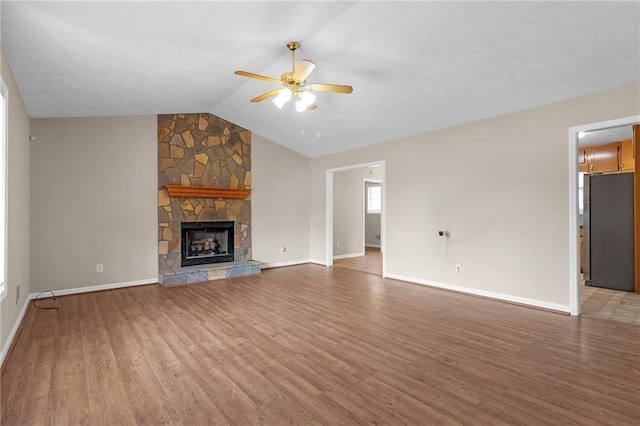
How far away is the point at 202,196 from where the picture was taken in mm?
5965

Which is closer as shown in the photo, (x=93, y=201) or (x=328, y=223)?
(x=93, y=201)

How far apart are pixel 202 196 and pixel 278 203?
66.2 inches

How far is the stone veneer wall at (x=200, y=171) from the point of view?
18.5 ft

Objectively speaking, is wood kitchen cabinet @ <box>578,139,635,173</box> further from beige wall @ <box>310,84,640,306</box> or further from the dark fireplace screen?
the dark fireplace screen

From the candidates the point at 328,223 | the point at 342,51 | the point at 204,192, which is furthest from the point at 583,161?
the point at 204,192

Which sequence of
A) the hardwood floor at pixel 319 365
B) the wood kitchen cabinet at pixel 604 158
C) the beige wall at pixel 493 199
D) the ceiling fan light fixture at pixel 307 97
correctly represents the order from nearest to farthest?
the hardwood floor at pixel 319 365
the ceiling fan light fixture at pixel 307 97
the beige wall at pixel 493 199
the wood kitchen cabinet at pixel 604 158

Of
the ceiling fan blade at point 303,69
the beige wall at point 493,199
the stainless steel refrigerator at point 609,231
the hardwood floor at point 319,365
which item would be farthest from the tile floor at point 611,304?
the ceiling fan blade at point 303,69

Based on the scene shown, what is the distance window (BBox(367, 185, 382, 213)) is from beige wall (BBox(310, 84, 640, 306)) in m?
4.82

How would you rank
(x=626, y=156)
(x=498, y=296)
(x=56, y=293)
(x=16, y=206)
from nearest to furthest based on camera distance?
(x=16, y=206)
(x=498, y=296)
(x=56, y=293)
(x=626, y=156)

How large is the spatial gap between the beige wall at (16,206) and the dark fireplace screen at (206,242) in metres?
2.19

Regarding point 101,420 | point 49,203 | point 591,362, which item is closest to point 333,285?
point 591,362

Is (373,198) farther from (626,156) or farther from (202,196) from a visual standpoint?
(626,156)

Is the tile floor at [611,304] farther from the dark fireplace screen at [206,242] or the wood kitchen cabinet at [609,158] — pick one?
the dark fireplace screen at [206,242]

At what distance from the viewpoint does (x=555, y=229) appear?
3857 mm
